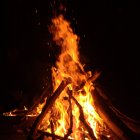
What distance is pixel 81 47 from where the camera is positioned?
8.20 m

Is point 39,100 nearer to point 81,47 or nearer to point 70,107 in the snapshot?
point 70,107

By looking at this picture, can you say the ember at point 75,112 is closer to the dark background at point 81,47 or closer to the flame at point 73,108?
the flame at point 73,108

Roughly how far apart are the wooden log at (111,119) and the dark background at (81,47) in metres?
2.85

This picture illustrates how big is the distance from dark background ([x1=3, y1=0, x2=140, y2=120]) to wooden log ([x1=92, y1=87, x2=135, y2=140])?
9.36 feet

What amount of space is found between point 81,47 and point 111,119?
4508mm

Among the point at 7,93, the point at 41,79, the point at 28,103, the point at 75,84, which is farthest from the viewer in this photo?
the point at 41,79

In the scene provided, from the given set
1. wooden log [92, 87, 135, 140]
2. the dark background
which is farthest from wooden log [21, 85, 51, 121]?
the dark background

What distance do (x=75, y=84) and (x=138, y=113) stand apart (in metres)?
3.01

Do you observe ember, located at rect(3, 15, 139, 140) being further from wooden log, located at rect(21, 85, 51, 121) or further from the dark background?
the dark background

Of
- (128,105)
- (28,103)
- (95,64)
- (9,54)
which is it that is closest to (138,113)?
(128,105)

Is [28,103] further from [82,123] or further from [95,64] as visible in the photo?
[82,123]

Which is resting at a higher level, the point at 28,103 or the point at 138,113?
the point at 28,103

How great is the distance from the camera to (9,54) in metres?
8.80

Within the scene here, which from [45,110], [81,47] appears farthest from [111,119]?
[81,47]
